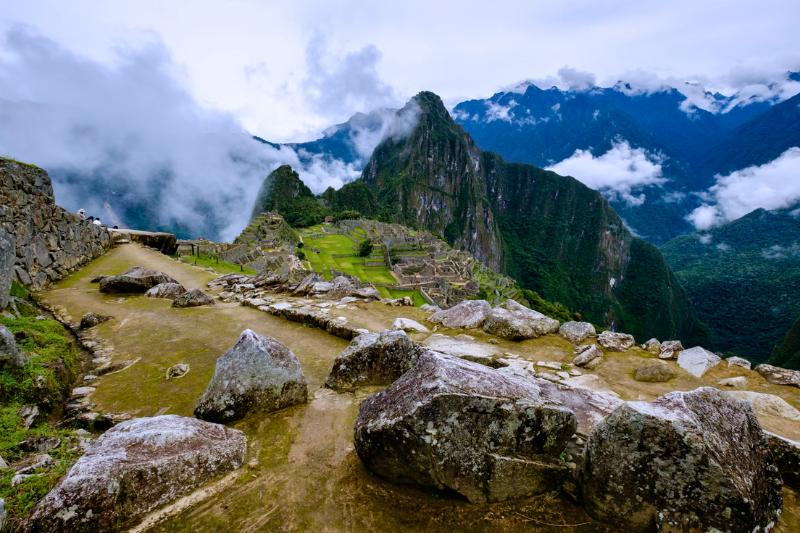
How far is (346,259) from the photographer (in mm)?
65188

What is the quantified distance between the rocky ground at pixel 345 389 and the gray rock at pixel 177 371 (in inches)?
1.0

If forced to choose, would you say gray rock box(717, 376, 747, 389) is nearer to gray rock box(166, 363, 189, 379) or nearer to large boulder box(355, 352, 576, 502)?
large boulder box(355, 352, 576, 502)

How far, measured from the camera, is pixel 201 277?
14.1 m

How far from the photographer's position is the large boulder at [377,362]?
197 inches

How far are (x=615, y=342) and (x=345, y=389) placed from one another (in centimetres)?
475

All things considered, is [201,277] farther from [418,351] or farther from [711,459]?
[711,459]

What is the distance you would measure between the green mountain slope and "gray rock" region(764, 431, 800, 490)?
130094 mm

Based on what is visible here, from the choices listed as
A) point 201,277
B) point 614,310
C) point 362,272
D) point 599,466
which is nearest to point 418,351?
point 599,466

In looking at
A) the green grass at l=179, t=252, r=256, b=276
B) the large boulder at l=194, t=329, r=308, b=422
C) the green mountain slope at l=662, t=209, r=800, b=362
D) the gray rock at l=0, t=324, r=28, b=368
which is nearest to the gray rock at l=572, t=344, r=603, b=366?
the large boulder at l=194, t=329, r=308, b=422

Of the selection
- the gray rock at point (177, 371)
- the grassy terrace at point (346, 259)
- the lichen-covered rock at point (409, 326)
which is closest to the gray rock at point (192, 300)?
the gray rock at point (177, 371)

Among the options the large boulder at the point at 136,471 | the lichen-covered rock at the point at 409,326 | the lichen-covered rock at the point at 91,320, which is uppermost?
the lichen-covered rock at the point at 409,326

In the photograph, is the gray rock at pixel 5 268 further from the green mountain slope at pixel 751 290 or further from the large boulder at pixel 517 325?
the green mountain slope at pixel 751 290

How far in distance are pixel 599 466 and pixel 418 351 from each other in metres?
2.55

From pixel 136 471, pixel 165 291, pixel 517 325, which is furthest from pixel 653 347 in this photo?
pixel 165 291
